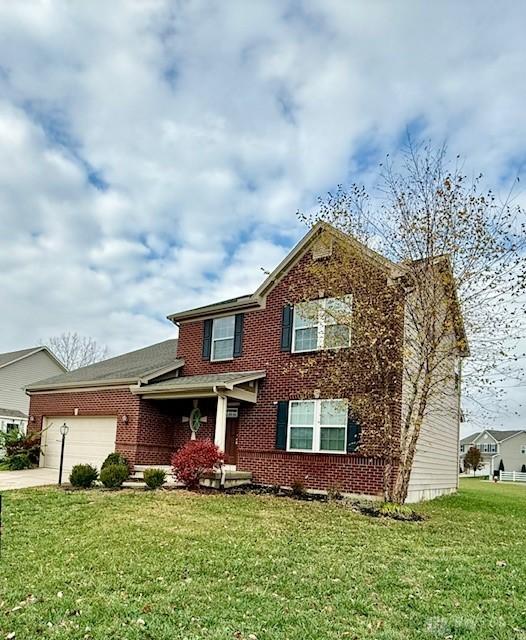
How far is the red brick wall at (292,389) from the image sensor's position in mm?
12469

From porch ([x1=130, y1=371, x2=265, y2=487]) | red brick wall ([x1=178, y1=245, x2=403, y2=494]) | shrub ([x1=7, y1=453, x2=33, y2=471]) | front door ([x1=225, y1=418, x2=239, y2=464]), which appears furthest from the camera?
shrub ([x1=7, y1=453, x2=33, y2=471])

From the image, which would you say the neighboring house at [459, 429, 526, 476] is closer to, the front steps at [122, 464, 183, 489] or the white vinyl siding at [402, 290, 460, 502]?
the white vinyl siding at [402, 290, 460, 502]

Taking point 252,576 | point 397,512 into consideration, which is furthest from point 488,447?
point 252,576

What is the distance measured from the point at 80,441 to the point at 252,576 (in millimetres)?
13785

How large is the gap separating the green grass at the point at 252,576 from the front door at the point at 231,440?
5224 mm

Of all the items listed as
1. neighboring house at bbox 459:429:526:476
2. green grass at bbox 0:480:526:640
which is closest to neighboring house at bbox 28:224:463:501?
green grass at bbox 0:480:526:640

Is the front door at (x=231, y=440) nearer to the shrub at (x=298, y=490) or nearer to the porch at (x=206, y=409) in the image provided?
the porch at (x=206, y=409)

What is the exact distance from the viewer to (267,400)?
1511 cm

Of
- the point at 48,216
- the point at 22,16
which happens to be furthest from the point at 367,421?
the point at 48,216

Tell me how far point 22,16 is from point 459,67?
7762 millimetres

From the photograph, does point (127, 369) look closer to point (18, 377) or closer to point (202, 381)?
point (202, 381)

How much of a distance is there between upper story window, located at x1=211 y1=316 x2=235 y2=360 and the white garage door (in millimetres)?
3970

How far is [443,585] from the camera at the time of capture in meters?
5.92

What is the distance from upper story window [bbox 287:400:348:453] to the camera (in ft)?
44.3
